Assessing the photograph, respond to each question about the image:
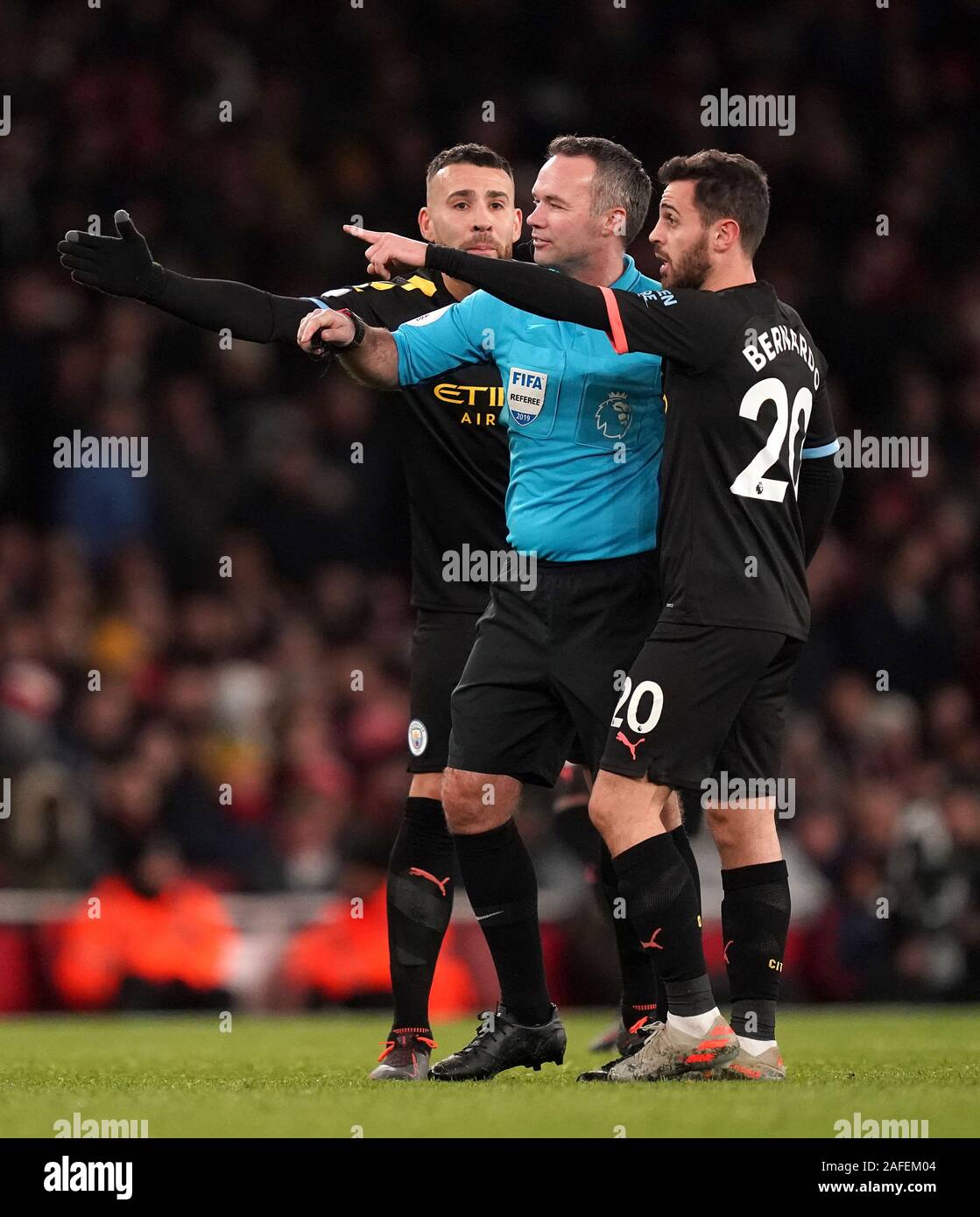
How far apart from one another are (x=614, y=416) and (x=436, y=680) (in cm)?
92

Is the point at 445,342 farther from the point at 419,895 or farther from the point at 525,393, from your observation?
the point at 419,895

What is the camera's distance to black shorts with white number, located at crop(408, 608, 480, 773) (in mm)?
5273

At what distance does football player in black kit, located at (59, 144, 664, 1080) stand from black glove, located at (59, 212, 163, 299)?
40 cm

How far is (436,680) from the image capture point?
17.4ft

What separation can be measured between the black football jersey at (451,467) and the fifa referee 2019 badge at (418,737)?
0.33 m

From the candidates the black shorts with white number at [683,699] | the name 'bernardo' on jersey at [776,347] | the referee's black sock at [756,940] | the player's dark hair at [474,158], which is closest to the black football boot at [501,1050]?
the referee's black sock at [756,940]

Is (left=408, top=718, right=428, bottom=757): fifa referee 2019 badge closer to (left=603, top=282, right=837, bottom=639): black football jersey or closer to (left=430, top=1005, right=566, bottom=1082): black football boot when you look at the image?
(left=430, top=1005, right=566, bottom=1082): black football boot

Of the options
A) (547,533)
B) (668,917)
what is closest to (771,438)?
(547,533)

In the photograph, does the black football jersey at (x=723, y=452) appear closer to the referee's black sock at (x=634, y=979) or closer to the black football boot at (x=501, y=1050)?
the referee's black sock at (x=634, y=979)

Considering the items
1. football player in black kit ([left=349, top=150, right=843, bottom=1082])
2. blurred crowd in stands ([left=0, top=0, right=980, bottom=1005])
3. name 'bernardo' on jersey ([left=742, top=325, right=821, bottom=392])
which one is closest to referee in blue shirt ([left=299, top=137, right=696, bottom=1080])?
football player in black kit ([left=349, top=150, right=843, bottom=1082])

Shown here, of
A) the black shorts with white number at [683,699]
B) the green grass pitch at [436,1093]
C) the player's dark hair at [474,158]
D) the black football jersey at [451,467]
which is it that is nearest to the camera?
the green grass pitch at [436,1093]

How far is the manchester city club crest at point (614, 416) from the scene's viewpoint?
16.0ft

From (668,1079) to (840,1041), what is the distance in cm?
219

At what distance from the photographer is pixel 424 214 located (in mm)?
5730
